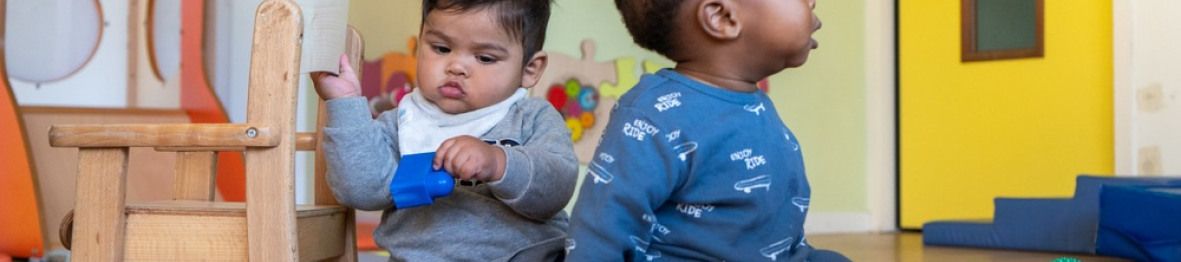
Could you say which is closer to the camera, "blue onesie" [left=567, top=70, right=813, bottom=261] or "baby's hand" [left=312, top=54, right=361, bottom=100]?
"blue onesie" [left=567, top=70, right=813, bottom=261]

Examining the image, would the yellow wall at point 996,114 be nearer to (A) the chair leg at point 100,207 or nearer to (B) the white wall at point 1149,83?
(B) the white wall at point 1149,83

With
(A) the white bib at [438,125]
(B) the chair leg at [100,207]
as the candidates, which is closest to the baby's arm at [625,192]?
(A) the white bib at [438,125]

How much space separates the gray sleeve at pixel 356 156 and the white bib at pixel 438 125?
0.11 ft

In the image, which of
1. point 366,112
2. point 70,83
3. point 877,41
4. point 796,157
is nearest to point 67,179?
point 70,83

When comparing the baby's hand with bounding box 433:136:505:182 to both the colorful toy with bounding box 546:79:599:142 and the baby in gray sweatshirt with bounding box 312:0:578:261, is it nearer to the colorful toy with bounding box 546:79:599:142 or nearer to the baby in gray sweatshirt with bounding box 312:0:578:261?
the baby in gray sweatshirt with bounding box 312:0:578:261

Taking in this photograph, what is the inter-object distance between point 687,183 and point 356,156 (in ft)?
1.57

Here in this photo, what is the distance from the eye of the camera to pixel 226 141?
59.1 inches

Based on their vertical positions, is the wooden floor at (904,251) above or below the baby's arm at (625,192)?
below

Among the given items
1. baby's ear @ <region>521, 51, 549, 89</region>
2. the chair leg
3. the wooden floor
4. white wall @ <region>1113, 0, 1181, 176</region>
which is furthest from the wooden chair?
white wall @ <region>1113, 0, 1181, 176</region>

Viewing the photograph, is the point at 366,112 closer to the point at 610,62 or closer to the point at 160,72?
the point at 160,72

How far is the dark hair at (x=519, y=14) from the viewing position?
1.70m

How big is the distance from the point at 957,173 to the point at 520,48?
342cm

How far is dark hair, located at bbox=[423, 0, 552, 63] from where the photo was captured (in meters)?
1.70

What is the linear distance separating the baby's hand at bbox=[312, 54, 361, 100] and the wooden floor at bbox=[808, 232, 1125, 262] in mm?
2219
